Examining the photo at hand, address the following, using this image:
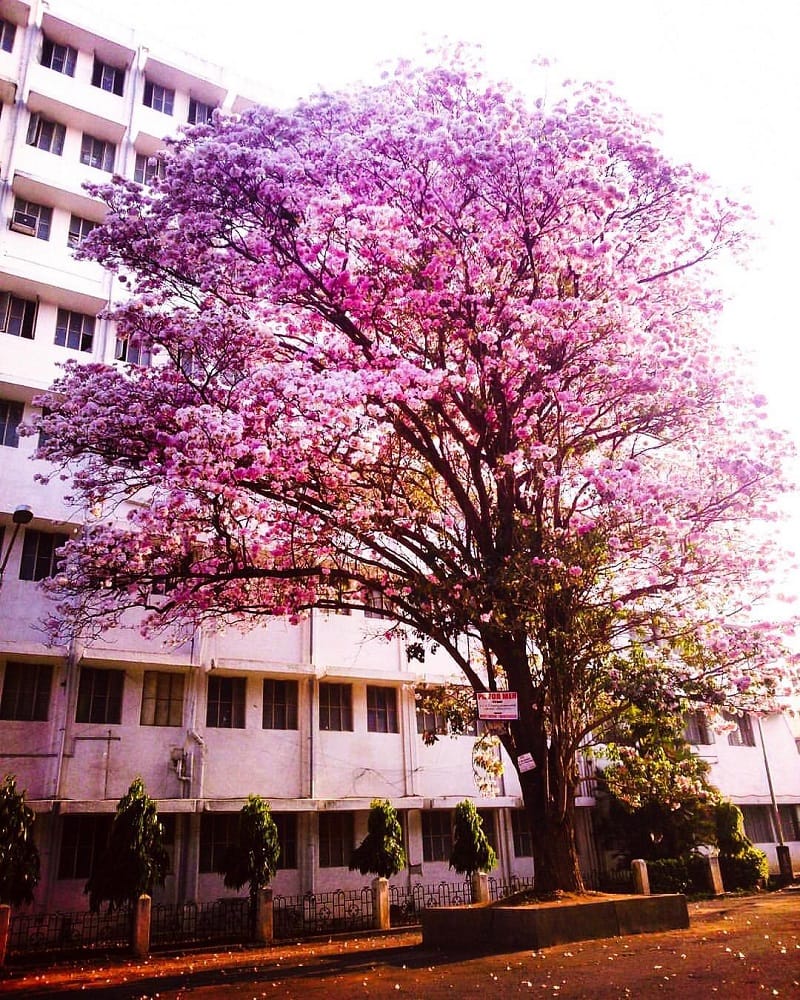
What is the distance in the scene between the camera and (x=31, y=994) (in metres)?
9.84

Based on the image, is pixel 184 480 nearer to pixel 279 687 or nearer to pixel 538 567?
pixel 538 567

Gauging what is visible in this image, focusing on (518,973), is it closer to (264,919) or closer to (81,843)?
(264,919)

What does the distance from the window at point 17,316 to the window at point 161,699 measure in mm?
9967

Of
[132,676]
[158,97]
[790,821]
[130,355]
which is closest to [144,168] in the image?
[158,97]

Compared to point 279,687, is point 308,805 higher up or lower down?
lower down

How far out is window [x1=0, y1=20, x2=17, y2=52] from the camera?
24.8 meters

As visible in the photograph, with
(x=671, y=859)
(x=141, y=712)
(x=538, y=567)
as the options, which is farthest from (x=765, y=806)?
(x=538, y=567)

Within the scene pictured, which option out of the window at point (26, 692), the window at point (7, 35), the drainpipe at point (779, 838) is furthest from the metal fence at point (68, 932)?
the window at point (7, 35)

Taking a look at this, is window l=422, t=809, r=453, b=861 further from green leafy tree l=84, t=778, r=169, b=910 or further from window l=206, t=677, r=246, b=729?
green leafy tree l=84, t=778, r=169, b=910

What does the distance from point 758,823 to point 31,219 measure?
3403 cm

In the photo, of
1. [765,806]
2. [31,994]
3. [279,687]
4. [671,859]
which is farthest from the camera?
[765,806]

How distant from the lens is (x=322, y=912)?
20703mm

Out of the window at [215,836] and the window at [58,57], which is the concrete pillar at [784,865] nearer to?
the window at [215,836]

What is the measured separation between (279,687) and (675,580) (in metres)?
13.9
